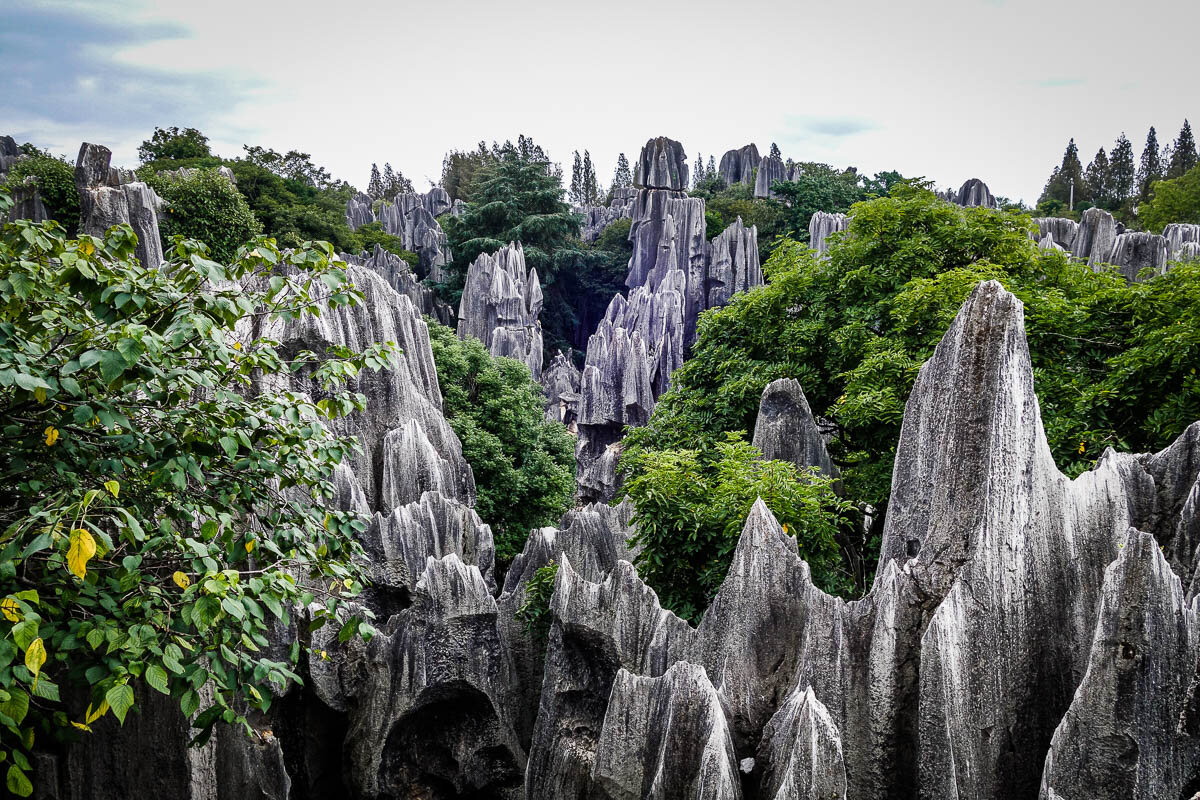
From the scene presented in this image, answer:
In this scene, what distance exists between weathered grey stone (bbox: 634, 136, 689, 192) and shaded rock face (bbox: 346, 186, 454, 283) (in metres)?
14.6

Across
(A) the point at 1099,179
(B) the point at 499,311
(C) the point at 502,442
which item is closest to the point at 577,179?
(A) the point at 1099,179

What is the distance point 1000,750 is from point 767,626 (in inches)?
83.5

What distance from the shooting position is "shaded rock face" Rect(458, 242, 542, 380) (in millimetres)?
41094

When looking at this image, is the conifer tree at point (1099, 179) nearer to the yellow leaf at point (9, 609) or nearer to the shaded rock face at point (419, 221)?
the shaded rock face at point (419, 221)

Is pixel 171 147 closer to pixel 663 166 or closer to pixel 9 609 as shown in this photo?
pixel 663 166

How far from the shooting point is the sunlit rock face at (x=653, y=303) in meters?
38.3

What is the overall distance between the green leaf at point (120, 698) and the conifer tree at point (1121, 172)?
85.9 metres

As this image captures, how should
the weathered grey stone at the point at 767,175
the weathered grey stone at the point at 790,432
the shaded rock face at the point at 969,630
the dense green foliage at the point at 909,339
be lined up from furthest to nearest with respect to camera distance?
1. the weathered grey stone at the point at 767,175
2. the weathered grey stone at the point at 790,432
3. the dense green foliage at the point at 909,339
4. the shaded rock face at the point at 969,630

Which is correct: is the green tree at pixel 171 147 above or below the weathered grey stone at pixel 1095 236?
above

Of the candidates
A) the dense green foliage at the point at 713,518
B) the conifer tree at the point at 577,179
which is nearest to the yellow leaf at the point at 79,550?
the dense green foliage at the point at 713,518

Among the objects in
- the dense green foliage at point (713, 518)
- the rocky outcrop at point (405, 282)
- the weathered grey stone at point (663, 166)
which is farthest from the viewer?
the weathered grey stone at point (663, 166)

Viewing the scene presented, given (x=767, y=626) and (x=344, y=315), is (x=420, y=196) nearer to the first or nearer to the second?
(x=344, y=315)

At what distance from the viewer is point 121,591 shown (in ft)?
17.4

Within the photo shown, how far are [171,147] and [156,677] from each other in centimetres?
5014
